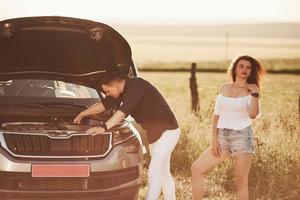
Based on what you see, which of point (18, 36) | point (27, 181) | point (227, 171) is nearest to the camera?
point (27, 181)

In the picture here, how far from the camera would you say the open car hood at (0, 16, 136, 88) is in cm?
519

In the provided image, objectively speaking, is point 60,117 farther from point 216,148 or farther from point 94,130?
point 216,148

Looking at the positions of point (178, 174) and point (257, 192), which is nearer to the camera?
point (257, 192)

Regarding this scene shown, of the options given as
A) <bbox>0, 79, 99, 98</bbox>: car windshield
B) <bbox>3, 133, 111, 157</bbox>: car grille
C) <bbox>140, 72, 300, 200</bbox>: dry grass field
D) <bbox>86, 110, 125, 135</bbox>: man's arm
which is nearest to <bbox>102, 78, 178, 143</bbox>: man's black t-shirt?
<bbox>86, 110, 125, 135</bbox>: man's arm

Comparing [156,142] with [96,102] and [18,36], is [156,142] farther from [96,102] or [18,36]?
[18,36]

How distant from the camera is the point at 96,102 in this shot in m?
5.63

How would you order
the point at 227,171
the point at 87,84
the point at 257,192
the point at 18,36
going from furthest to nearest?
the point at 227,171, the point at 257,192, the point at 87,84, the point at 18,36

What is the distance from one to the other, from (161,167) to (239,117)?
2.80 feet

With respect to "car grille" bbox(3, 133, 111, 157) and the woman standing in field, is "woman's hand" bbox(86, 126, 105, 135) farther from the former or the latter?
the woman standing in field

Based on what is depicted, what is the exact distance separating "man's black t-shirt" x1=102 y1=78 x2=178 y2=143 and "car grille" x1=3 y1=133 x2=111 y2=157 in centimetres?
38

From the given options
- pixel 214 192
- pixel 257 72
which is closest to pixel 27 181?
pixel 257 72

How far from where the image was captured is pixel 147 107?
190 inches

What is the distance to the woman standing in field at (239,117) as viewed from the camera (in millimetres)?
4848

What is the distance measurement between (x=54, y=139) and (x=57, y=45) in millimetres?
1580
